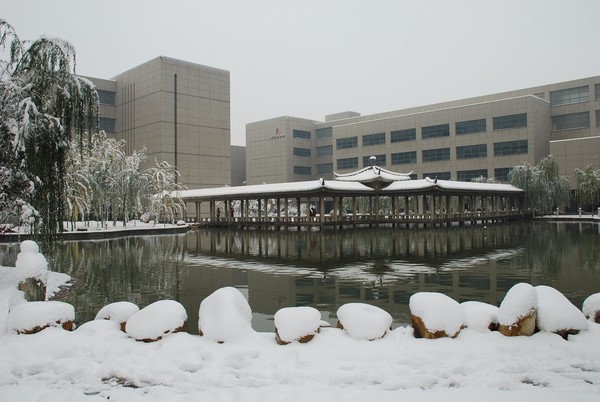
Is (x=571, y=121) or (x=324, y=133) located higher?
(x=324, y=133)

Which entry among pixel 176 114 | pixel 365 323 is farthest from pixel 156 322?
pixel 176 114

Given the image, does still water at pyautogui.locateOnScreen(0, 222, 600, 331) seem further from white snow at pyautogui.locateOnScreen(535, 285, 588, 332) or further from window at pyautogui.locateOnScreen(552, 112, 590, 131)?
window at pyautogui.locateOnScreen(552, 112, 590, 131)

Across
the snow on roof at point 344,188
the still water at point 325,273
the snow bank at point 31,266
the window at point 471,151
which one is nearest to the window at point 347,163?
the window at point 471,151

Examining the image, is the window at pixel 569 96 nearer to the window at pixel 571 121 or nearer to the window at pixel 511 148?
the window at pixel 571 121

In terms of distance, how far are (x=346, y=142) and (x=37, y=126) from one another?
61196mm

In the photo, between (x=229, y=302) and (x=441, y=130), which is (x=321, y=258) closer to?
(x=229, y=302)

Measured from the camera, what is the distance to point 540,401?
4660 millimetres

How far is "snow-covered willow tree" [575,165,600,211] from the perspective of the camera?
1687 inches

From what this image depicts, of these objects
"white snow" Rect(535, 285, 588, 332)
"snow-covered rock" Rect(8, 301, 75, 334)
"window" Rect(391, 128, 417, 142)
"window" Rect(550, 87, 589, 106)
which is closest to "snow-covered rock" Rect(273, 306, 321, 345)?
"white snow" Rect(535, 285, 588, 332)

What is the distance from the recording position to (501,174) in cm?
5603

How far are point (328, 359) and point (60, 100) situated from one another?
369 inches

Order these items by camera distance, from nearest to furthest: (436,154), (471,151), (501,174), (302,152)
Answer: (501,174), (471,151), (436,154), (302,152)

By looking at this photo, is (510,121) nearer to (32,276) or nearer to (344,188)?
(344,188)

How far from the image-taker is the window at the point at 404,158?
207ft
